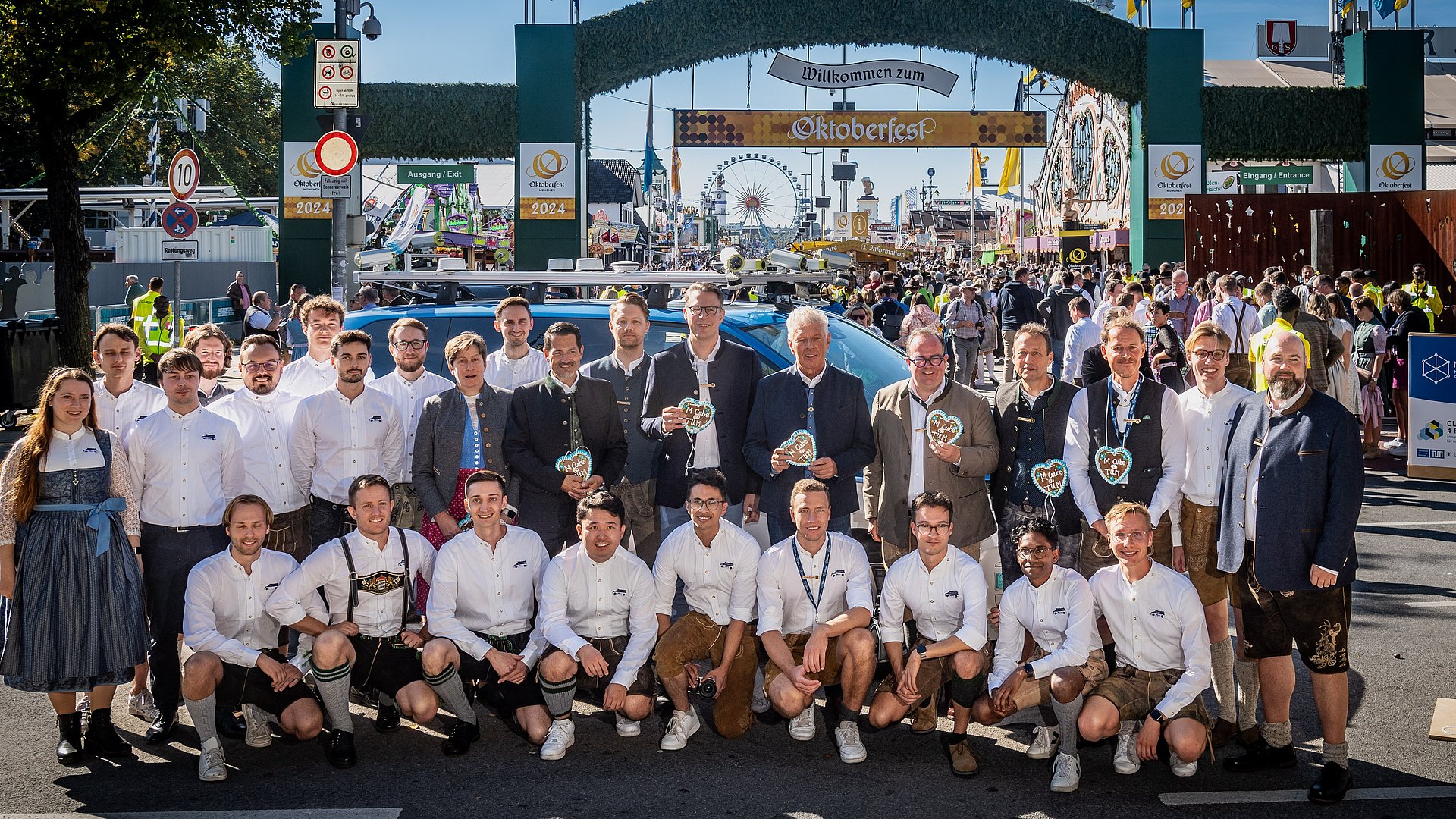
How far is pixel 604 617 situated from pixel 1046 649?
6.75ft

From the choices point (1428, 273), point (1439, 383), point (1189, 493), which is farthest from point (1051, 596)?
point (1428, 273)

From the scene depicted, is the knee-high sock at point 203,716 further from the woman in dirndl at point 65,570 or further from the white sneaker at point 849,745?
the white sneaker at point 849,745

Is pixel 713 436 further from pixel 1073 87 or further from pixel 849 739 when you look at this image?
pixel 1073 87

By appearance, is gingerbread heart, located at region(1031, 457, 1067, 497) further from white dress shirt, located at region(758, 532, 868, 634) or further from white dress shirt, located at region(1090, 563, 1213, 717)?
white dress shirt, located at region(758, 532, 868, 634)

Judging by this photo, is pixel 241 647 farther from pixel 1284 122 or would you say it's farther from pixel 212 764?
pixel 1284 122

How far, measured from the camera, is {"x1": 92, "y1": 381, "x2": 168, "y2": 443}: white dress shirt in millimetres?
6383

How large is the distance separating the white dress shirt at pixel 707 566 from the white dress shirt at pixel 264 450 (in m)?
2.01

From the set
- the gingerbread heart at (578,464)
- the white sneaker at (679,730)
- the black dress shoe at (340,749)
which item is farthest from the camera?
the gingerbread heart at (578,464)

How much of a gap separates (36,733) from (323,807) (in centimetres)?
185

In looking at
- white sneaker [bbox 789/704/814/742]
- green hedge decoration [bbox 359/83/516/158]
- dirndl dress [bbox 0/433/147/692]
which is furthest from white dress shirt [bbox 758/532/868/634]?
green hedge decoration [bbox 359/83/516/158]

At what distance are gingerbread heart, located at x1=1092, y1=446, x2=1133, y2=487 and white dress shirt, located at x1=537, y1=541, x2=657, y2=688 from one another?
87.5 inches

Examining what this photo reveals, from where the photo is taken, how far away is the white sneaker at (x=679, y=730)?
577cm

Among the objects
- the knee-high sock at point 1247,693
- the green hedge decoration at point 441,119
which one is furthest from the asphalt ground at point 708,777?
the green hedge decoration at point 441,119

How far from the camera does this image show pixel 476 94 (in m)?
24.6
